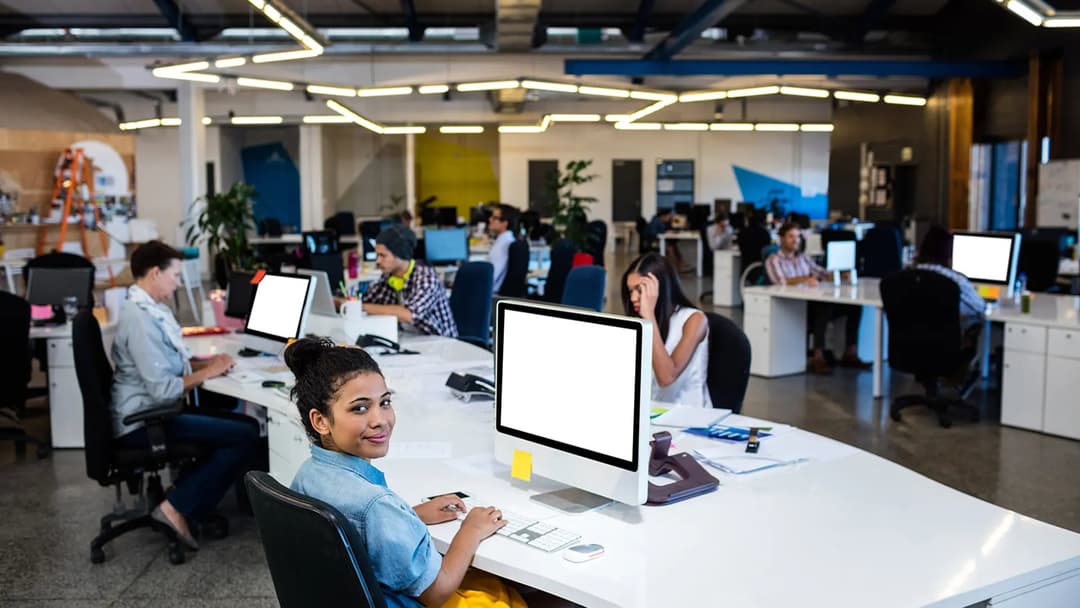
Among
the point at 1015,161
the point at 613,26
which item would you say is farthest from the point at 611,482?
the point at 1015,161

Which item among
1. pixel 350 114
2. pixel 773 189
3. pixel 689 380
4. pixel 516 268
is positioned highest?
pixel 350 114

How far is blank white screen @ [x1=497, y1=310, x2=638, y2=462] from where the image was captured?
2.48 meters

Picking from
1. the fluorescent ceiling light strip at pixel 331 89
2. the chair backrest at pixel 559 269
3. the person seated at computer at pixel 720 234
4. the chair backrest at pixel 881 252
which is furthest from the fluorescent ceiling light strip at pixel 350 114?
the chair backrest at pixel 881 252

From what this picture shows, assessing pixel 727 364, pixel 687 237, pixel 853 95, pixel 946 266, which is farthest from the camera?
pixel 687 237

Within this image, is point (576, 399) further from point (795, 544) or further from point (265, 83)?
point (265, 83)

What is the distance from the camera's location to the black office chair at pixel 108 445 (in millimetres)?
4266

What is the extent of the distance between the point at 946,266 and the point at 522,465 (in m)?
5.46

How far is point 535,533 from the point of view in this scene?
8.05ft

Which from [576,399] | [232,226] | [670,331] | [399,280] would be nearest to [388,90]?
[232,226]

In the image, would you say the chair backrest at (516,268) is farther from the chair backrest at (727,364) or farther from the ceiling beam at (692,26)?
the chair backrest at (727,364)

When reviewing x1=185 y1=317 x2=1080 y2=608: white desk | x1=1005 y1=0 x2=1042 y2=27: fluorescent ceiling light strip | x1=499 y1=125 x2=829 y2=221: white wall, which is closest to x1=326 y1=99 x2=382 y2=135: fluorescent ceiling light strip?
x1=499 y1=125 x2=829 y2=221: white wall

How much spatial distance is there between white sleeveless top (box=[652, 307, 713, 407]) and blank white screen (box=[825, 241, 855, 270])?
5.44 meters

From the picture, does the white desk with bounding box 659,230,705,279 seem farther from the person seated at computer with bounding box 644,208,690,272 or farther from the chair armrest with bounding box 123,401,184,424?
the chair armrest with bounding box 123,401,184,424

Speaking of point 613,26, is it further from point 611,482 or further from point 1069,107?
point 611,482
